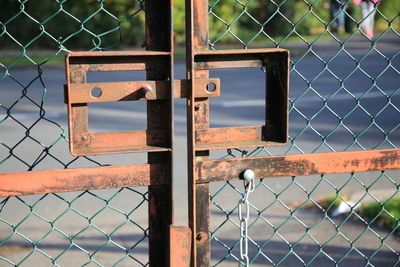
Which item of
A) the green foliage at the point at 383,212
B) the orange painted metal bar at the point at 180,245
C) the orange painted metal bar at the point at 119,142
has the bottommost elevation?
the green foliage at the point at 383,212

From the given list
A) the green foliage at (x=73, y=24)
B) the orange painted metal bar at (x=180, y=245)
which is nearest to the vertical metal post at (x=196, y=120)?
the orange painted metal bar at (x=180, y=245)

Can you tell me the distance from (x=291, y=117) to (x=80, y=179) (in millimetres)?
6015

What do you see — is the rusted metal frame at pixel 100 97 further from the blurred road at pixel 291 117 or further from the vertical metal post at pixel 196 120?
the blurred road at pixel 291 117

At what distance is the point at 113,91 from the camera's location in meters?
1.90

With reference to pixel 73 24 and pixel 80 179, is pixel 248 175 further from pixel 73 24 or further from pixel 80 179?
pixel 73 24

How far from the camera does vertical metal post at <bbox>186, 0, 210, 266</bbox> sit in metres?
1.91

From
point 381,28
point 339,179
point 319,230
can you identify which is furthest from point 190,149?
point 381,28

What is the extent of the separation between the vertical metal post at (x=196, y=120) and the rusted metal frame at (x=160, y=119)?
62mm

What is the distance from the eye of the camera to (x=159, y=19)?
1959mm

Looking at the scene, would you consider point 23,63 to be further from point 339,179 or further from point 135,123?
point 339,179

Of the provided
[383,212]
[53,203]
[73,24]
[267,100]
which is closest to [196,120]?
[267,100]

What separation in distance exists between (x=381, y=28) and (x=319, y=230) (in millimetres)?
24972

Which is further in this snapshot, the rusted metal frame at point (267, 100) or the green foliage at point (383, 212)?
the green foliage at point (383, 212)

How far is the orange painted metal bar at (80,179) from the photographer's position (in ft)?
6.31
